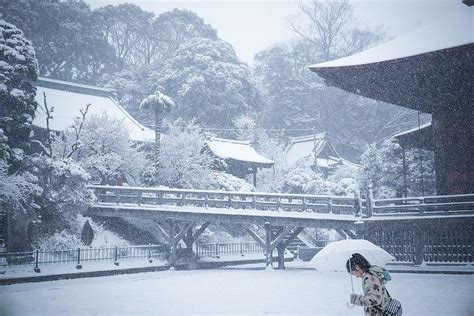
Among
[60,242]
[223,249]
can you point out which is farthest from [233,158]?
[60,242]

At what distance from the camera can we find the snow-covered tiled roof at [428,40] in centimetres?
1531

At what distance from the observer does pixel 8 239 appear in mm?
20500

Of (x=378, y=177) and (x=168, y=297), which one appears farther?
(x=378, y=177)

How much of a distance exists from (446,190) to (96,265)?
16049 mm

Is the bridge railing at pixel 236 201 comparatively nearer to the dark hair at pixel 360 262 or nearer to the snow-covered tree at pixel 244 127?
the dark hair at pixel 360 262

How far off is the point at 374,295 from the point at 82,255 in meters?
20.1

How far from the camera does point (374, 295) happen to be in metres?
5.00

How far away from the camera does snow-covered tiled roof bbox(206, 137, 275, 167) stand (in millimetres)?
36625

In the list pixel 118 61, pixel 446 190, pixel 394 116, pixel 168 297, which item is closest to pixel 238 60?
pixel 118 61

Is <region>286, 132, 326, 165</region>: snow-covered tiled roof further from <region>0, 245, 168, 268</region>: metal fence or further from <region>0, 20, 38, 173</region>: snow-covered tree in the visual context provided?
<region>0, 20, 38, 173</region>: snow-covered tree

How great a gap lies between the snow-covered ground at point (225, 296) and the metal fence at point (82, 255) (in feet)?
9.44

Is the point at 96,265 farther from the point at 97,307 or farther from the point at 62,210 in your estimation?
the point at 97,307

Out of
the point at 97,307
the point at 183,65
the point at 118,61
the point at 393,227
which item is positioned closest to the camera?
the point at 97,307

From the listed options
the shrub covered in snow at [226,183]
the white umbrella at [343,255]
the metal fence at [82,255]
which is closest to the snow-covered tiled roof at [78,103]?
the shrub covered in snow at [226,183]
